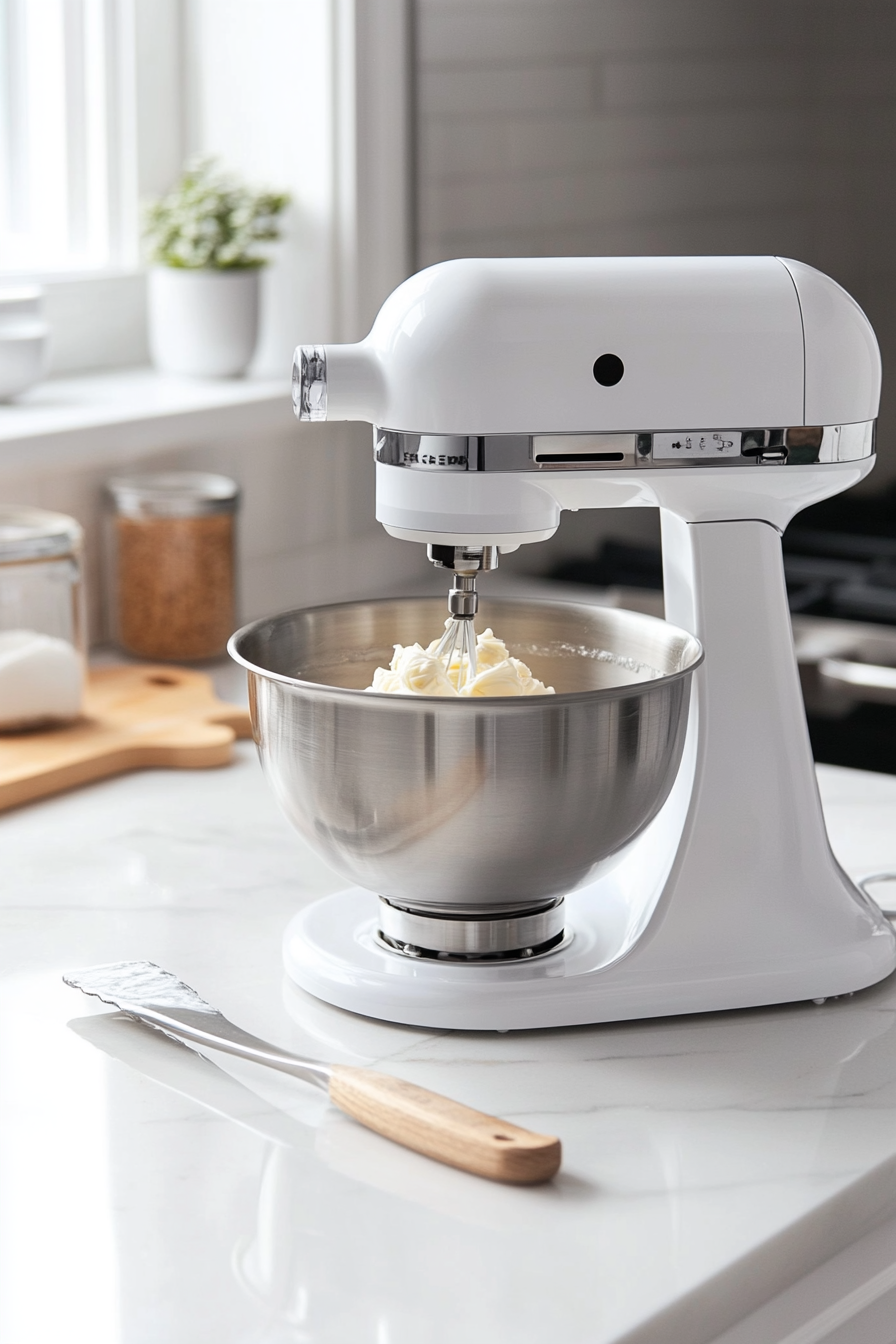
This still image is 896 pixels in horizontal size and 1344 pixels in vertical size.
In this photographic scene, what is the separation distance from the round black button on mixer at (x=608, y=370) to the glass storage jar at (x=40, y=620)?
0.67 metres

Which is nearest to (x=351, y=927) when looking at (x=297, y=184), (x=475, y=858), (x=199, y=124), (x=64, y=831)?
(x=475, y=858)

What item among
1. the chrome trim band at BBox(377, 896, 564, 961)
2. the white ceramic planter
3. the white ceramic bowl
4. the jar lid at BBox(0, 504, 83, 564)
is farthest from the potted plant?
the chrome trim band at BBox(377, 896, 564, 961)

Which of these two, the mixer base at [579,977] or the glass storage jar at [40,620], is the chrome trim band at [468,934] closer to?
the mixer base at [579,977]

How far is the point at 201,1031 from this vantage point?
2.66ft

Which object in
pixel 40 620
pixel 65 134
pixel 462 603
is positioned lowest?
pixel 40 620

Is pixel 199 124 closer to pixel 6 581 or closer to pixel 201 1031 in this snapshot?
pixel 6 581

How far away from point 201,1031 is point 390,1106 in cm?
13

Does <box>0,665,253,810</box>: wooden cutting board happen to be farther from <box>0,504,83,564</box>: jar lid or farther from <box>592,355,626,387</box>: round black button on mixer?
<box>592,355,626,387</box>: round black button on mixer

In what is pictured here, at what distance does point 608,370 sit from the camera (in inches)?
32.6

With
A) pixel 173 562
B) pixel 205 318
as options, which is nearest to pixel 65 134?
pixel 205 318

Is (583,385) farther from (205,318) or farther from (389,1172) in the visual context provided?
(205,318)

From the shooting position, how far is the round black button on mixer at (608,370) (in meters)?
0.83

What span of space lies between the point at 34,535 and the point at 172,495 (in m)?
0.23

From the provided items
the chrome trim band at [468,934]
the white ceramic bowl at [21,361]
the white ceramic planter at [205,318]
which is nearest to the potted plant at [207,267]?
the white ceramic planter at [205,318]
